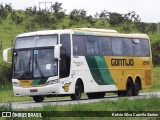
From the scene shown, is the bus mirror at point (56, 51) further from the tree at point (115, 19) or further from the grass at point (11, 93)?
the tree at point (115, 19)

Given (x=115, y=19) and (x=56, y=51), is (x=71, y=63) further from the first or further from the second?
(x=115, y=19)

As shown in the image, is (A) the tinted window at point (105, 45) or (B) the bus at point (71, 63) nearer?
(B) the bus at point (71, 63)

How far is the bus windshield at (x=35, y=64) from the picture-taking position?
90.1ft

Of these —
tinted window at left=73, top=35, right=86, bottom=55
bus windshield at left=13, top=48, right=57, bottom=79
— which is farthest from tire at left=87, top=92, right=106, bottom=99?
bus windshield at left=13, top=48, right=57, bottom=79

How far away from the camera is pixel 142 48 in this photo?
115 feet

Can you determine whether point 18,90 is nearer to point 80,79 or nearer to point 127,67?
point 80,79

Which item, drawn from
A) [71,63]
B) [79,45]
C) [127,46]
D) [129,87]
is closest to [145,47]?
[127,46]

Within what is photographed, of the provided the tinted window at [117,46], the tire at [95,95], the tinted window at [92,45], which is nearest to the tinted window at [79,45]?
the tinted window at [92,45]

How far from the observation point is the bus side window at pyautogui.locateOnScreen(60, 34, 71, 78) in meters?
27.7

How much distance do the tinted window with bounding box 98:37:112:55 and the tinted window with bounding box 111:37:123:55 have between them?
41cm

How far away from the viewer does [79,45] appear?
29.0 m

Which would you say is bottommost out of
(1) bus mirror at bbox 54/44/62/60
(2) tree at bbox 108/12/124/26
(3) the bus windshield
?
(3) the bus windshield

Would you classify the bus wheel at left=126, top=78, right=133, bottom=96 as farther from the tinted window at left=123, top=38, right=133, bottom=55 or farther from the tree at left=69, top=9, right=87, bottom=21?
the tree at left=69, top=9, right=87, bottom=21

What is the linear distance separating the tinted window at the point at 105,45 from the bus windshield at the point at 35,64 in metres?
4.24
